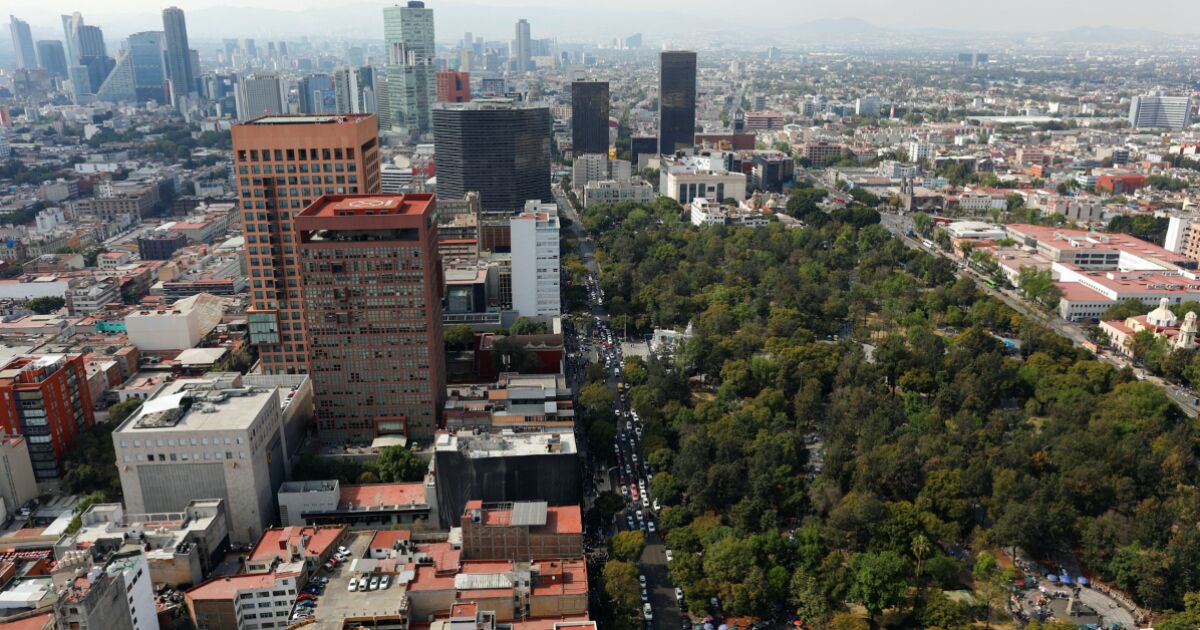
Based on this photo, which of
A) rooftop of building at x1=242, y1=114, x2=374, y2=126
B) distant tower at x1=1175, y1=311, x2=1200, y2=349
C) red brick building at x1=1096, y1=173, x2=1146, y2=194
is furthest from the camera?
red brick building at x1=1096, y1=173, x2=1146, y2=194

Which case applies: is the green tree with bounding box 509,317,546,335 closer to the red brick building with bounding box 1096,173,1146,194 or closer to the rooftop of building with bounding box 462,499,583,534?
the rooftop of building with bounding box 462,499,583,534

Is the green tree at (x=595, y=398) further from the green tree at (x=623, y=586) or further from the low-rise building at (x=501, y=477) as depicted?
the green tree at (x=623, y=586)

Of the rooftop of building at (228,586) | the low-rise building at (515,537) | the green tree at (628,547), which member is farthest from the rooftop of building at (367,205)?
the green tree at (628,547)

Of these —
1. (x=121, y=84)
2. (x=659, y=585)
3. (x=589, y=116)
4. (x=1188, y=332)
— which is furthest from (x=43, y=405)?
(x=121, y=84)

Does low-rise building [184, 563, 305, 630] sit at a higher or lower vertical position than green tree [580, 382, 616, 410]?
lower

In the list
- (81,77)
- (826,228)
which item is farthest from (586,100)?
(81,77)

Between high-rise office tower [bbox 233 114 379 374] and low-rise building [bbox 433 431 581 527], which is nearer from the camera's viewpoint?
low-rise building [bbox 433 431 581 527]

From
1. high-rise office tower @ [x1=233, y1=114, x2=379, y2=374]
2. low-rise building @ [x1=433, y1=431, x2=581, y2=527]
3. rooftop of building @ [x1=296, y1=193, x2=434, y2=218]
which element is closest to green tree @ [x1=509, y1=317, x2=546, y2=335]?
high-rise office tower @ [x1=233, y1=114, x2=379, y2=374]
